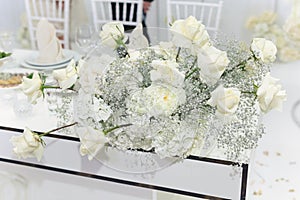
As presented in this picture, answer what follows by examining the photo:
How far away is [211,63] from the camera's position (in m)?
1.04

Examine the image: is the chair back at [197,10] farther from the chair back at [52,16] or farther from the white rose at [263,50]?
the white rose at [263,50]

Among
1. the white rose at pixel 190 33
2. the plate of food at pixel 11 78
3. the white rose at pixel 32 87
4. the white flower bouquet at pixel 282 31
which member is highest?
the white rose at pixel 190 33

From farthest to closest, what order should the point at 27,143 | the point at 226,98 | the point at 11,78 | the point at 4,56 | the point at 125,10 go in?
the point at 125,10, the point at 4,56, the point at 11,78, the point at 27,143, the point at 226,98

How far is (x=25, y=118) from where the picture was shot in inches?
57.7

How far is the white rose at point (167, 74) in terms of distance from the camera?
1.03 metres

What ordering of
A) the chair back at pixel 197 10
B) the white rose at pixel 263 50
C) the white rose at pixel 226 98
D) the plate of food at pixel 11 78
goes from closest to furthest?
1. the white rose at pixel 226 98
2. the white rose at pixel 263 50
3. the plate of food at pixel 11 78
4. the chair back at pixel 197 10

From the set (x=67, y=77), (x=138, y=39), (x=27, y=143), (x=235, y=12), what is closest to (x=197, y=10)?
(x=235, y=12)

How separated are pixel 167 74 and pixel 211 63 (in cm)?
11

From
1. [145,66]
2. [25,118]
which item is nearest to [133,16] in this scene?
[25,118]

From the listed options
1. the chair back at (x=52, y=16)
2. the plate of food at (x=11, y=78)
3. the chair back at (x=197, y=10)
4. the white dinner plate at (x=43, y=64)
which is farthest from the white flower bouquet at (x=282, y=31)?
the plate of food at (x=11, y=78)

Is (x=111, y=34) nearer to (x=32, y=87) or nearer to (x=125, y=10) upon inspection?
(x=32, y=87)

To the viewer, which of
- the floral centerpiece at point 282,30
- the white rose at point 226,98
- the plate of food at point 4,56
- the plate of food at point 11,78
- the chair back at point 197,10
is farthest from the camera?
the floral centerpiece at point 282,30

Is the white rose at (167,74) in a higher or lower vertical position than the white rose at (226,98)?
higher

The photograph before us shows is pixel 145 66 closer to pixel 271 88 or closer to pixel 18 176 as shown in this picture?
pixel 271 88
